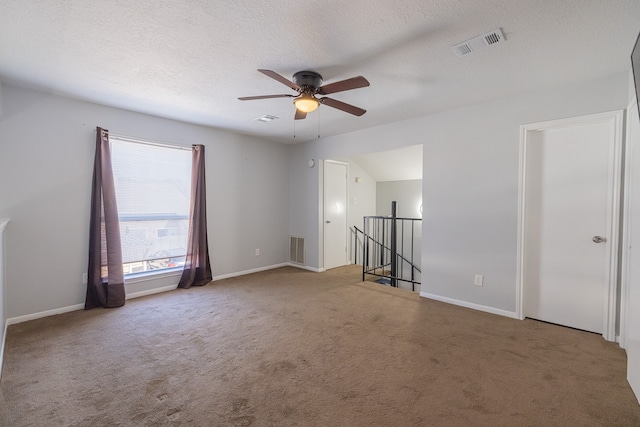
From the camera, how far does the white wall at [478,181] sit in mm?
2918

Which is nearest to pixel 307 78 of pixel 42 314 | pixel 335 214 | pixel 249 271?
pixel 335 214

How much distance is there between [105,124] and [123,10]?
229 cm

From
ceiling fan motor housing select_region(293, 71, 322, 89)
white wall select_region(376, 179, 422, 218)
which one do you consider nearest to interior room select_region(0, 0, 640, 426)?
ceiling fan motor housing select_region(293, 71, 322, 89)

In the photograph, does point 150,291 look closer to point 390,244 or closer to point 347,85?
point 347,85

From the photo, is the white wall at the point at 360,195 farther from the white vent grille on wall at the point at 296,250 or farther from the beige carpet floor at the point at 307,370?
the beige carpet floor at the point at 307,370

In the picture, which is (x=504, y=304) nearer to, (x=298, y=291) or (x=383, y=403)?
(x=383, y=403)

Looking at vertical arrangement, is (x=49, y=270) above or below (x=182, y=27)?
below

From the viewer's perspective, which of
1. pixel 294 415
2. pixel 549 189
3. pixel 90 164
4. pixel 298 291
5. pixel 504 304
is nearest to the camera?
pixel 294 415

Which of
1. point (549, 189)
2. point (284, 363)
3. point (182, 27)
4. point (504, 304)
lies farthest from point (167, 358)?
point (549, 189)

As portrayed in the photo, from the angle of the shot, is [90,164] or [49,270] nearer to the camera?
[49,270]

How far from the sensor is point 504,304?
3.24 m

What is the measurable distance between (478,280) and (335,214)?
287cm

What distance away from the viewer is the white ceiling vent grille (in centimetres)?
201

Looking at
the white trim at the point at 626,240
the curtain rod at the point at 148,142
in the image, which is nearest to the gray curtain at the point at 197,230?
the curtain rod at the point at 148,142
